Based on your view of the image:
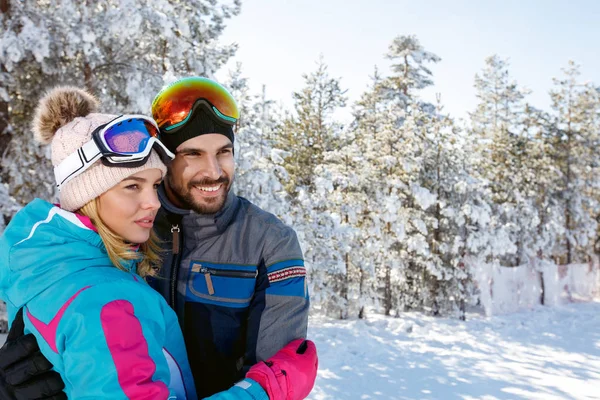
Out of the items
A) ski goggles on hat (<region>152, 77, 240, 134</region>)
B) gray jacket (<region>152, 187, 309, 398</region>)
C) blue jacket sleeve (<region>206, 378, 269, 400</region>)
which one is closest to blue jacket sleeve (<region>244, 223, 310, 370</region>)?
gray jacket (<region>152, 187, 309, 398</region>)

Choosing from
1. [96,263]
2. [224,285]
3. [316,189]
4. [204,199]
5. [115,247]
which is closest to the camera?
[96,263]

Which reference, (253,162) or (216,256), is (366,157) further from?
(216,256)

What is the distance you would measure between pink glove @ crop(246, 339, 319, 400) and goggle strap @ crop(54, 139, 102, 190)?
1.15 m

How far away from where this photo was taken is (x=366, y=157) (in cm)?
1775

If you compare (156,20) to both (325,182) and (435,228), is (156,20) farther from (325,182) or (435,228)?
(435,228)

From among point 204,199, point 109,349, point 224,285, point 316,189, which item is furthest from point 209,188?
point 316,189

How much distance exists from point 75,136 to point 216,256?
0.90m

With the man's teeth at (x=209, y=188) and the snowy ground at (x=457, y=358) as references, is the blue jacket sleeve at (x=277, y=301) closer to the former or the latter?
the man's teeth at (x=209, y=188)

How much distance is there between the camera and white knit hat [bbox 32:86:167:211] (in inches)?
76.5

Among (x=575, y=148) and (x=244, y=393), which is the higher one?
(x=575, y=148)

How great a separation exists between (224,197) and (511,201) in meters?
23.8

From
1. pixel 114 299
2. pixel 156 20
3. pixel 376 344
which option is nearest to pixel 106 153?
pixel 114 299

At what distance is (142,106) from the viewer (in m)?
7.79

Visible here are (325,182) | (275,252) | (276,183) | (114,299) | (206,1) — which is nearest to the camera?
(114,299)
